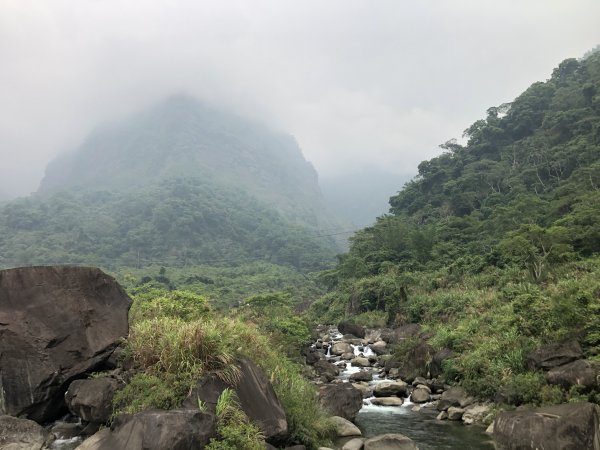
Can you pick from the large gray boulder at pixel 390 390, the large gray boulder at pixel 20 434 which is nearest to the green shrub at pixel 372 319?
the large gray boulder at pixel 390 390

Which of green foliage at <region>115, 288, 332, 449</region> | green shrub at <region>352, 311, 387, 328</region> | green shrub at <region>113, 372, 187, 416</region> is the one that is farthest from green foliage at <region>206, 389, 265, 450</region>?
green shrub at <region>352, 311, 387, 328</region>

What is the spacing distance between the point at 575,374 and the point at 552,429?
4.66 meters

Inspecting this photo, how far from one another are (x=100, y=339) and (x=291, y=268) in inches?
3928

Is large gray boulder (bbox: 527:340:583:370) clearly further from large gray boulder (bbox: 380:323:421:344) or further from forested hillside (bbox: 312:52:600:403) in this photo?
large gray boulder (bbox: 380:323:421:344)

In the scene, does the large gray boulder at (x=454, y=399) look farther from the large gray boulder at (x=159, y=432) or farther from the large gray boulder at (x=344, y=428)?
the large gray boulder at (x=159, y=432)

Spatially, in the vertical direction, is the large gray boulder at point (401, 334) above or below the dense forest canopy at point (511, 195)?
below

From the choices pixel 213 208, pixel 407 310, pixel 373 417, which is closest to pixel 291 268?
pixel 213 208

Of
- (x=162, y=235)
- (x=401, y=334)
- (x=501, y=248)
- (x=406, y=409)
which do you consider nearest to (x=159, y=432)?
(x=406, y=409)

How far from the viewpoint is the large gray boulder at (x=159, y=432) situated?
27.9 ft

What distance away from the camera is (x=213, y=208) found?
5374 inches

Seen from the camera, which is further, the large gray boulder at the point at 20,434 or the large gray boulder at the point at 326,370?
the large gray boulder at the point at 326,370

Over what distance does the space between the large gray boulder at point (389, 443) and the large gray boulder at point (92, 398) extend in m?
7.24

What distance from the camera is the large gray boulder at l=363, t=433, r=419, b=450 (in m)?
12.7

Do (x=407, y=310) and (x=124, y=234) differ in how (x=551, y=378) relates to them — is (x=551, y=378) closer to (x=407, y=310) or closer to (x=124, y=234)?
(x=407, y=310)
